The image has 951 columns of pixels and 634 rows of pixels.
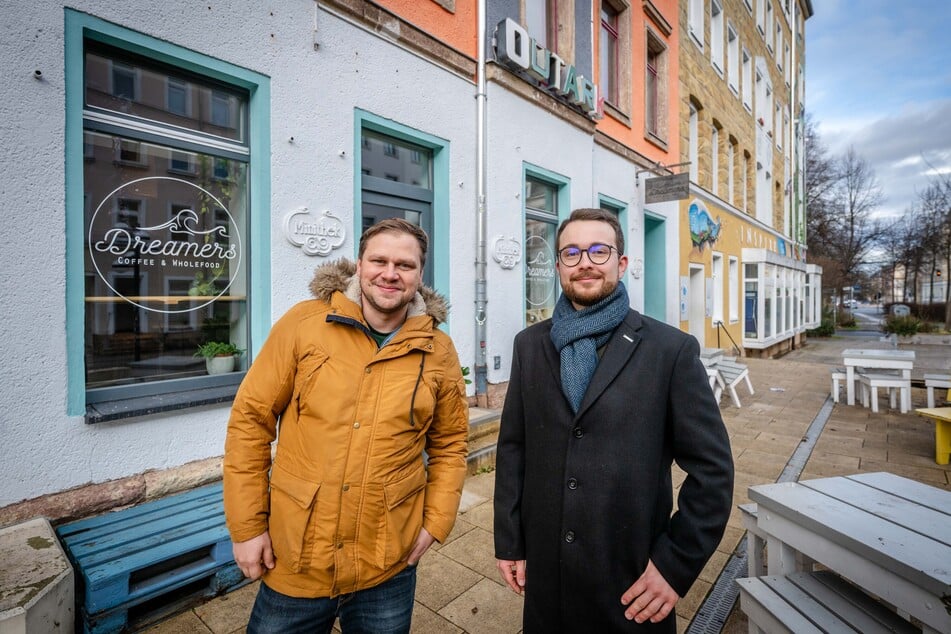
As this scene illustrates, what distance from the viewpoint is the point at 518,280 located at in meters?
6.22

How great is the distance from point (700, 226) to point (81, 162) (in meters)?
11.9

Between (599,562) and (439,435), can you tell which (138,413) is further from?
(599,562)

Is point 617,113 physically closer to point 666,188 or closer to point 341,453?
point 666,188

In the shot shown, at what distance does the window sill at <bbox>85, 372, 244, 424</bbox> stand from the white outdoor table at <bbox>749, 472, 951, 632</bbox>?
3.35 meters

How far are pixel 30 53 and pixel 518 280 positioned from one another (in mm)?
4760

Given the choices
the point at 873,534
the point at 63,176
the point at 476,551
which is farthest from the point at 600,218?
the point at 63,176

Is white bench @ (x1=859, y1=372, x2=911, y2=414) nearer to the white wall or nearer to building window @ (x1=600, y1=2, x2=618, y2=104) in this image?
building window @ (x1=600, y1=2, x2=618, y2=104)

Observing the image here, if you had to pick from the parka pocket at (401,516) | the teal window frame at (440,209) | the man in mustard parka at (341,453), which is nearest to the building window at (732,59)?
the teal window frame at (440,209)

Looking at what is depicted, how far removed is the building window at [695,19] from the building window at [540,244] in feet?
23.6

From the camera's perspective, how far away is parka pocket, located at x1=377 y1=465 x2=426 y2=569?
5.33ft

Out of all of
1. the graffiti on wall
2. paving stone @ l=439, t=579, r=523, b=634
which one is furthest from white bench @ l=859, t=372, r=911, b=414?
paving stone @ l=439, t=579, r=523, b=634

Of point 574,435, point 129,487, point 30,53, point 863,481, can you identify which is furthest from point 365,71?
point 863,481

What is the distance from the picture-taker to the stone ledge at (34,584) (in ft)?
5.82

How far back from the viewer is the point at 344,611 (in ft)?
5.67
